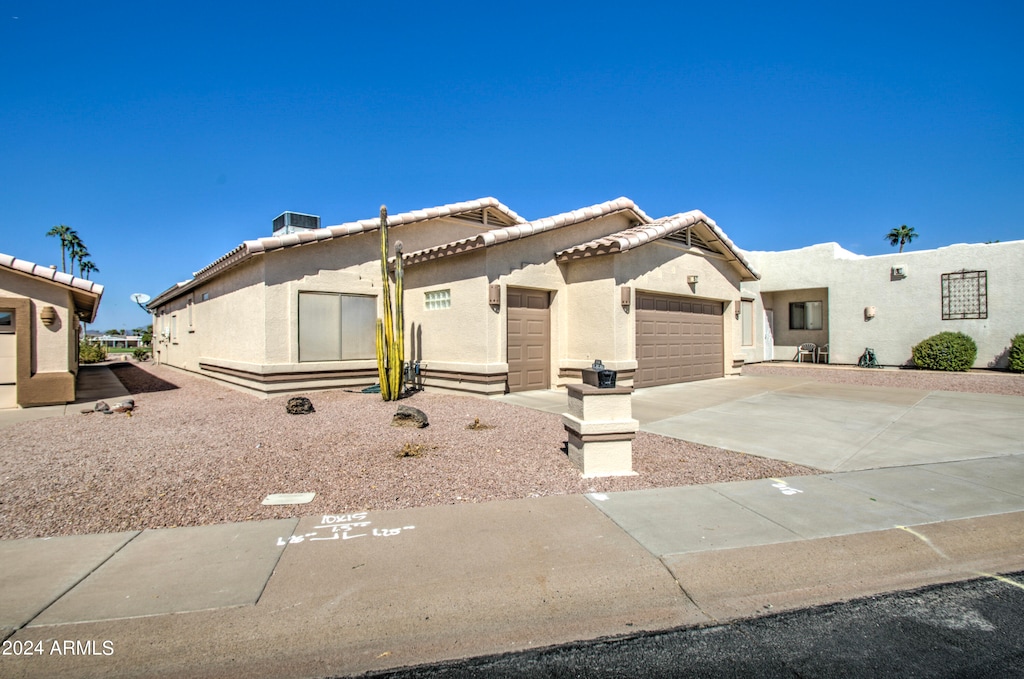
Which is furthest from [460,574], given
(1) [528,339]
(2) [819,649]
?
(1) [528,339]

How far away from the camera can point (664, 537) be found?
13.9 feet

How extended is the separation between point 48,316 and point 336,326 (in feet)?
17.4

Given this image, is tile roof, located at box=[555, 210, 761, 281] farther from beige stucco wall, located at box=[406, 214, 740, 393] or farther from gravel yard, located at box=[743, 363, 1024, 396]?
gravel yard, located at box=[743, 363, 1024, 396]

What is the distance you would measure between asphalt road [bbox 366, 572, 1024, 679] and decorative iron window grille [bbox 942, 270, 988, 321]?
59.6 ft

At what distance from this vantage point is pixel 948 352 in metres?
16.7

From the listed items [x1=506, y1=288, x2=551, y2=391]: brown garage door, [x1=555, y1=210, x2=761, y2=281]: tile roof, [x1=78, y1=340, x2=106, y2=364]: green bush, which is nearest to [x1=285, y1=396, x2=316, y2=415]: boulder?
[x1=506, y1=288, x2=551, y2=391]: brown garage door

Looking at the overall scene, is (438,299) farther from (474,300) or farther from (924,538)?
(924,538)

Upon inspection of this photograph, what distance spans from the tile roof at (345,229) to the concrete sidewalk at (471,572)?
829 centimetres

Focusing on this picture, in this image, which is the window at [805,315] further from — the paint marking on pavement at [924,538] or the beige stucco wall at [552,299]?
the paint marking on pavement at [924,538]

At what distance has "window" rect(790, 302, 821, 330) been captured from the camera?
21688 mm

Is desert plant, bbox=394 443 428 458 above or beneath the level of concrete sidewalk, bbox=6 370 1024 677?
above

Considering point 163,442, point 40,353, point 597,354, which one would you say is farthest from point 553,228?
point 40,353

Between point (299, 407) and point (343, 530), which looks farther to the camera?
point (299, 407)

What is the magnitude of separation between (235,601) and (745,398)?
34.8ft
